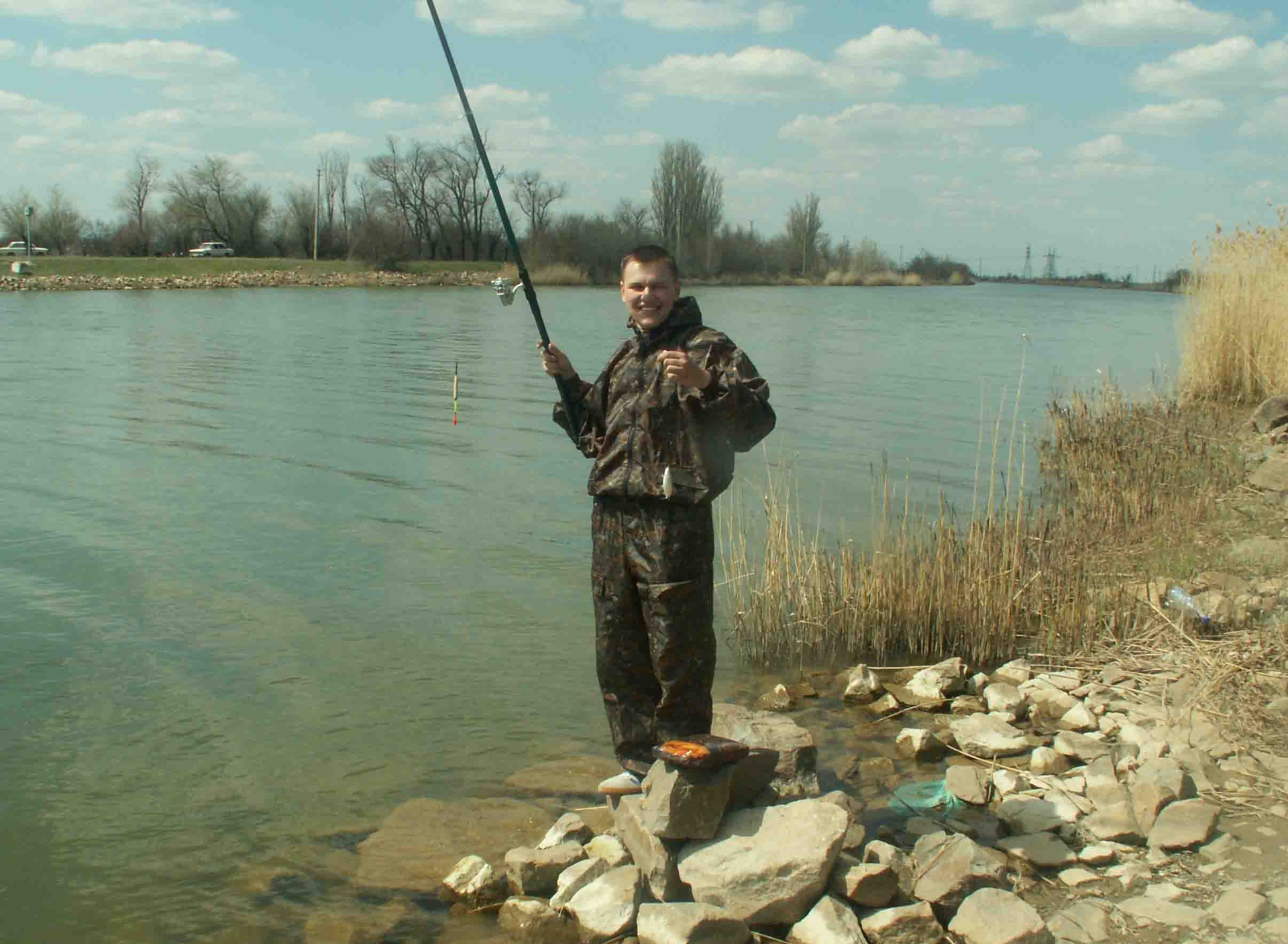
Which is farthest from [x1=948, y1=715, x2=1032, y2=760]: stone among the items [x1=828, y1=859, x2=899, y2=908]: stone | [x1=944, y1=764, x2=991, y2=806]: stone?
[x1=828, y1=859, x2=899, y2=908]: stone

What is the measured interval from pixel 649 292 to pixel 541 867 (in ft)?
6.77

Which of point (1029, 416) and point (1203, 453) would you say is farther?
point (1029, 416)

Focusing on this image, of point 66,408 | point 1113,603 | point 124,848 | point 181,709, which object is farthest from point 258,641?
point 66,408

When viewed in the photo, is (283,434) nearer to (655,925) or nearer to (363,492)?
(363,492)

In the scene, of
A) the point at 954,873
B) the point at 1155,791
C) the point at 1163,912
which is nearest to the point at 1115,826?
the point at 1155,791

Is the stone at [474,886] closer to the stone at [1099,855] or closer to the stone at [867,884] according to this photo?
the stone at [867,884]

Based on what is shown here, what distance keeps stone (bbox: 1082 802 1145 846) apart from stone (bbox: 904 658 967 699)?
1.82 metres

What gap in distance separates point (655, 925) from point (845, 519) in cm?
722

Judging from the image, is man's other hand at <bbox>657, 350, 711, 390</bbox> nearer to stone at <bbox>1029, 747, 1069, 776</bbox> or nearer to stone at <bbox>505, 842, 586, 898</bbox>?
stone at <bbox>505, 842, 586, 898</bbox>

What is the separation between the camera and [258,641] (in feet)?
25.0

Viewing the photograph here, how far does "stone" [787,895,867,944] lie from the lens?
12.0 ft

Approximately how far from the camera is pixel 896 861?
3984 mm

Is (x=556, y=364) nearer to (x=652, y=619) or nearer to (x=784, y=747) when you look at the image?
(x=652, y=619)

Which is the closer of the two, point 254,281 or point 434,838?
point 434,838
